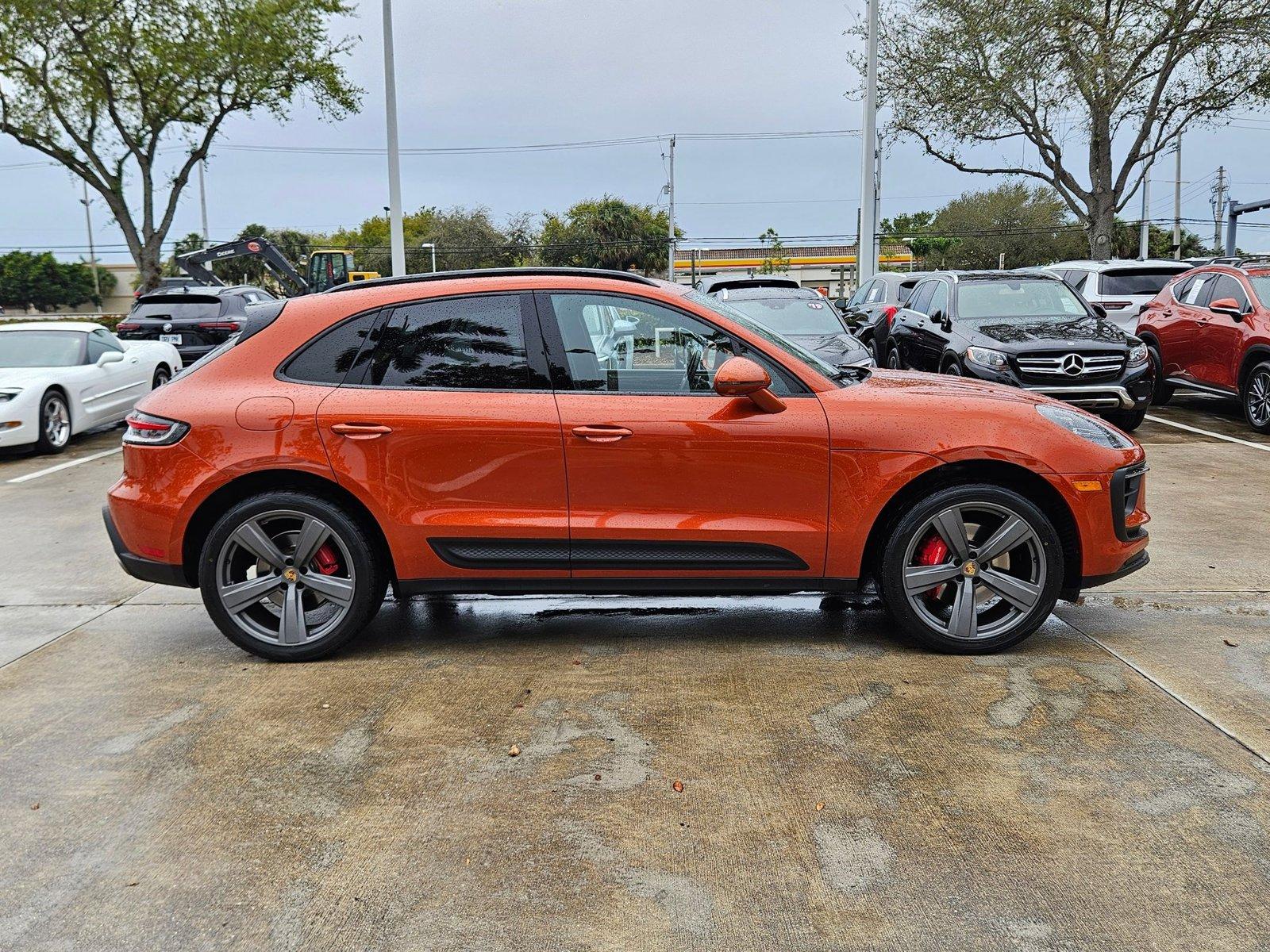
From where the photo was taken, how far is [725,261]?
90.9 metres

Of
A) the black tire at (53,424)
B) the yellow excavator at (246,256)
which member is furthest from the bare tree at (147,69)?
the black tire at (53,424)

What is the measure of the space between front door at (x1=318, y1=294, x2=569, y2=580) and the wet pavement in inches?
20.5

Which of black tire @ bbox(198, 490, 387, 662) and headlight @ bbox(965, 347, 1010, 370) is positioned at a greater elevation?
headlight @ bbox(965, 347, 1010, 370)

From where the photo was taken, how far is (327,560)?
4973 mm

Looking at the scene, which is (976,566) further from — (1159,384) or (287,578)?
(1159,384)

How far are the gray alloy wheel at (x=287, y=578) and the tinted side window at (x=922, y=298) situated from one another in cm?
976

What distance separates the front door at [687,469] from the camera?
15.7ft

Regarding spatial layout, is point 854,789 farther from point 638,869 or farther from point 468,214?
point 468,214

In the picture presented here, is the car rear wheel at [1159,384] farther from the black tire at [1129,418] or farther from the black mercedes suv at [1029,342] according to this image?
the black tire at [1129,418]

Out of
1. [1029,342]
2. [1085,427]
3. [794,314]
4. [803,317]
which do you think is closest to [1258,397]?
[1029,342]

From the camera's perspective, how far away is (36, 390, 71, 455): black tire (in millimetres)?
11570

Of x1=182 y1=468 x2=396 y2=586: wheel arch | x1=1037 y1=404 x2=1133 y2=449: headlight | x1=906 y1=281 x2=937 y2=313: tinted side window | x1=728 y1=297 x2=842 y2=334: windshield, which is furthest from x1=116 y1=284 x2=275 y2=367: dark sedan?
x1=1037 y1=404 x2=1133 y2=449: headlight

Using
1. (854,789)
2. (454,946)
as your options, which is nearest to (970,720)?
(854,789)

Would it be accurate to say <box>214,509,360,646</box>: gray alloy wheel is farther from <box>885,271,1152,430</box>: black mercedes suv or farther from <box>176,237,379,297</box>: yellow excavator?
<box>176,237,379,297</box>: yellow excavator
